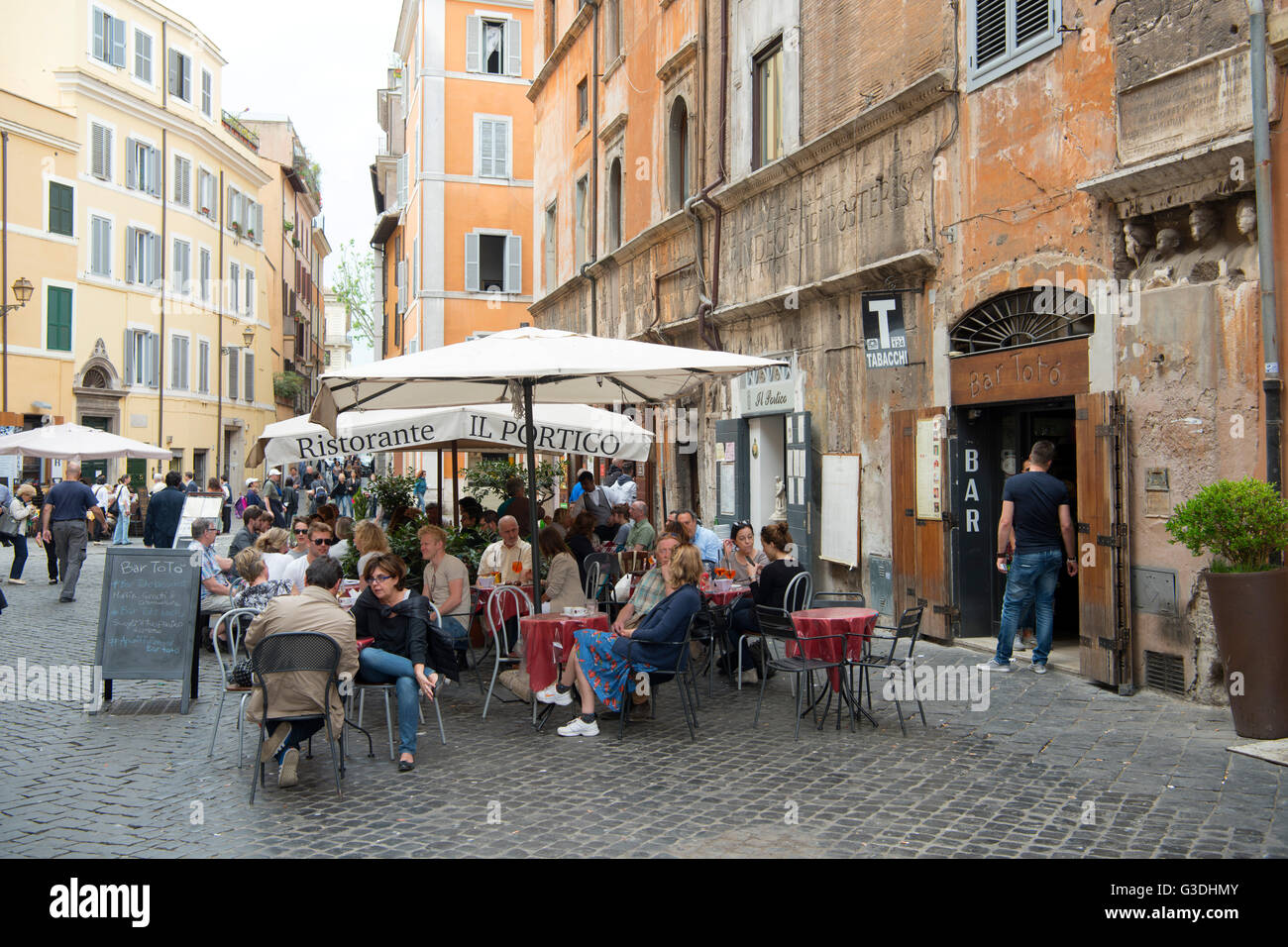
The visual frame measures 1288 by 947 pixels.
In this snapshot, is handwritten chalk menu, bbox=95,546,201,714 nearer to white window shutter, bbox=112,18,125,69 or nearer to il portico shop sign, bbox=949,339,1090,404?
il portico shop sign, bbox=949,339,1090,404

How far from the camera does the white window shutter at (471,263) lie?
34375mm

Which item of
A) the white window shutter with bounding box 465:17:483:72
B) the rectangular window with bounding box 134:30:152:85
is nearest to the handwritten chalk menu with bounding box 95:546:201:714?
the white window shutter with bounding box 465:17:483:72

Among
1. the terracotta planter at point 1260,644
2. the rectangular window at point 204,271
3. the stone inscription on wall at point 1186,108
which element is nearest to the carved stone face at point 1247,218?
the stone inscription on wall at point 1186,108

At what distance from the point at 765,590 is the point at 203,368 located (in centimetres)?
3437

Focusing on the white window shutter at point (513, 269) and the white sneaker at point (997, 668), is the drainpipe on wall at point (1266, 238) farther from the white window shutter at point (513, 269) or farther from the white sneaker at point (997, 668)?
the white window shutter at point (513, 269)

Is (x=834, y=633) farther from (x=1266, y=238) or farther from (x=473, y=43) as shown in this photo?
(x=473, y=43)

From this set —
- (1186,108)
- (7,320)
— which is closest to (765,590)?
(1186,108)

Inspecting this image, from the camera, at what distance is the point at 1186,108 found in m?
7.58

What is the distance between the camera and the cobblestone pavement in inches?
196

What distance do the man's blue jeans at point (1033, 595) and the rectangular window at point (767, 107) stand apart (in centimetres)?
717

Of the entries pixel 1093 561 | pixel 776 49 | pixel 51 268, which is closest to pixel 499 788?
pixel 1093 561
